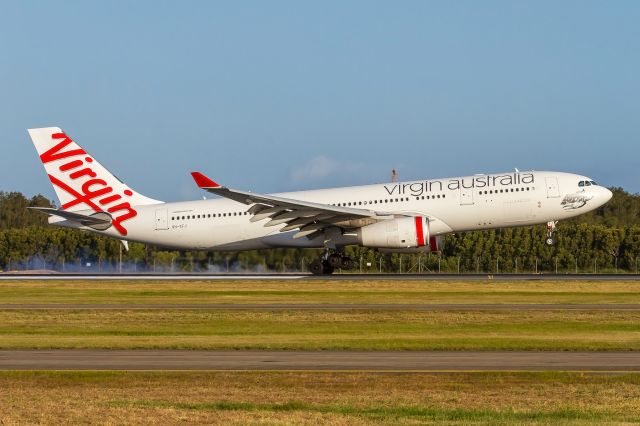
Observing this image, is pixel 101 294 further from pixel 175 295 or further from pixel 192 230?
pixel 192 230

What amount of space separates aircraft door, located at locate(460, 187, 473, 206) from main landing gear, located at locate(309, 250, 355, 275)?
20.3ft

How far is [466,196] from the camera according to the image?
167 ft

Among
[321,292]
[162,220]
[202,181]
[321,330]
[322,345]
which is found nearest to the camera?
[322,345]

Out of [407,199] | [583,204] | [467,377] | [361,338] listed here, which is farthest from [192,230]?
[467,377]

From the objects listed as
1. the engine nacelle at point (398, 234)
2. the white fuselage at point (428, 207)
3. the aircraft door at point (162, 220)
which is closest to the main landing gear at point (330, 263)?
the white fuselage at point (428, 207)

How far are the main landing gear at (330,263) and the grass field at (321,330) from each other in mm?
18815

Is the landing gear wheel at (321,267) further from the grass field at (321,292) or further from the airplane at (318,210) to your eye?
the grass field at (321,292)

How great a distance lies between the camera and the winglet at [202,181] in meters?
47.8

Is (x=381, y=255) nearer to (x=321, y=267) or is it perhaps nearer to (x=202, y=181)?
(x=321, y=267)

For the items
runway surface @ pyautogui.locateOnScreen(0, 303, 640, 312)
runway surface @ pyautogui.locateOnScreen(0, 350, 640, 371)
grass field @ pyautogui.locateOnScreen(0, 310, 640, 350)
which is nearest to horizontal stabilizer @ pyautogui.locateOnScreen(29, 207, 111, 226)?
runway surface @ pyautogui.locateOnScreen(0, 303, 640, 312)

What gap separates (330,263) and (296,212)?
12.2ft

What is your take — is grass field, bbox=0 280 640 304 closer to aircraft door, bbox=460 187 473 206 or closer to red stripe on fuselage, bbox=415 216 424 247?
red stripe on fuselage, bbox=415 216 424 247

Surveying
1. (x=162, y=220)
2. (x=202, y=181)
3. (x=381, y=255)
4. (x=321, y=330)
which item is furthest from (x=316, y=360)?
(x=381, y=255)

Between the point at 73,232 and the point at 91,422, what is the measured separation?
62.7 meters
